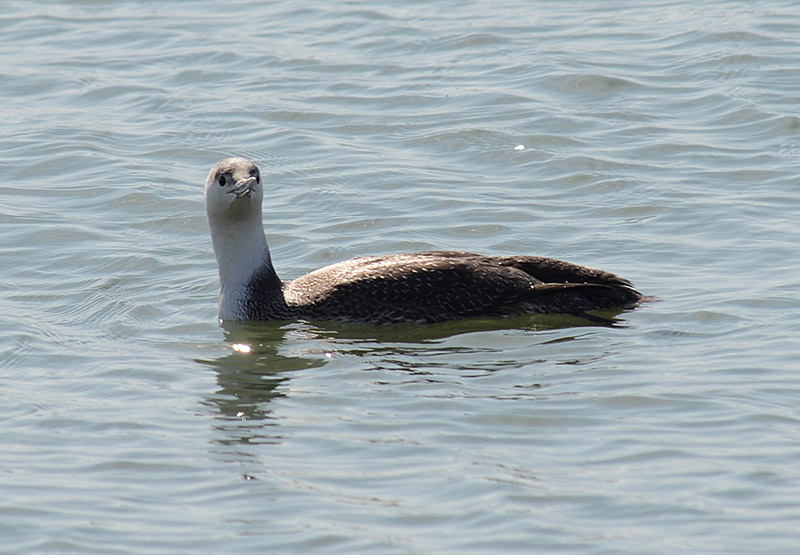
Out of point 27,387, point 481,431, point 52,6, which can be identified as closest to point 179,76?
point 52,6

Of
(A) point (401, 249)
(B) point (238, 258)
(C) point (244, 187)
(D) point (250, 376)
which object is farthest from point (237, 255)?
(A) point (401, 249)

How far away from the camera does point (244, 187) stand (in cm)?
1038

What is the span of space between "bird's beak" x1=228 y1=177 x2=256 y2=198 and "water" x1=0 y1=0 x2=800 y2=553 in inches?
40.2

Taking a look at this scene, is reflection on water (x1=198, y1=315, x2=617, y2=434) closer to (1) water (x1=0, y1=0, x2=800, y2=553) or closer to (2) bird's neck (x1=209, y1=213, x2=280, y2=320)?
(1) water (x1=0, y1=0, x2=800, y2=553)

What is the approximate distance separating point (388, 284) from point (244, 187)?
49.3 inches

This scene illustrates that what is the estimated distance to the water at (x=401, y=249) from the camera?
23.9 feet

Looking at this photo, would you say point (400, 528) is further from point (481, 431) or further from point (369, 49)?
point (369, 49)

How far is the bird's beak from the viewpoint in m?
10.4

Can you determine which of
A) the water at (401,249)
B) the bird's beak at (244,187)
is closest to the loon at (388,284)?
the bird's beak at (244,187)

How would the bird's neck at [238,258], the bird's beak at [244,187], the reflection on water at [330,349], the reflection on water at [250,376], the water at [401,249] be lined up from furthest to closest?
the bird's neck at [238,258], the bird's beak at [244,187], the reflection on water at [330,349], the reflection on water at [250,376], the water at [401,249]

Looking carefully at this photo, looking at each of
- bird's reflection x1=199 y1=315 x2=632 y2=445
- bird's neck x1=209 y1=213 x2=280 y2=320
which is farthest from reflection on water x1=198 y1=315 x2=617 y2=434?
bird's neck x1=209 y1=213 x2=280 y2=320

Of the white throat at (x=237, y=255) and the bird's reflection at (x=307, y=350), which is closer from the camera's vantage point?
the bird's reflection at (x=307, y=350)

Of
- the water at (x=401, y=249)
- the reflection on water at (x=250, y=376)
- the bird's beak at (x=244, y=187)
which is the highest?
the bird's beak at (x=244, y=187)

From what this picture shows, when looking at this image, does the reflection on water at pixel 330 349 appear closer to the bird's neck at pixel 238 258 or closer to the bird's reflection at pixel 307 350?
the bird's reflection at pixel 307 350
